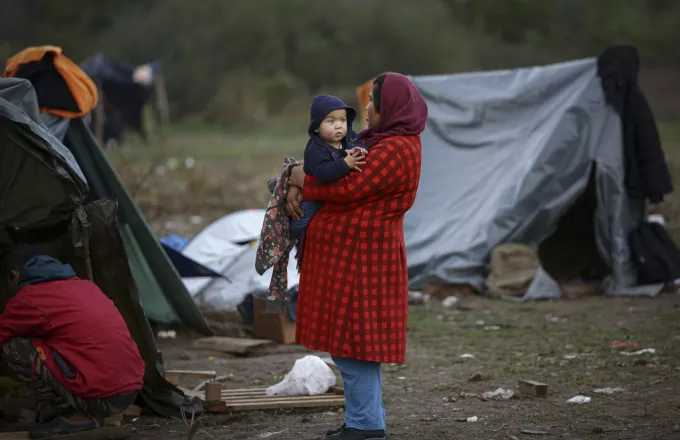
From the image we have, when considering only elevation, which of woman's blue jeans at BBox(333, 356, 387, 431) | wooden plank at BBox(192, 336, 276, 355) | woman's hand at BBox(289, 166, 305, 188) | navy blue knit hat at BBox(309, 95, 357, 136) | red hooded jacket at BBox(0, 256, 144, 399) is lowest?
wooden plank at BBox(192, 336, 276, 355)

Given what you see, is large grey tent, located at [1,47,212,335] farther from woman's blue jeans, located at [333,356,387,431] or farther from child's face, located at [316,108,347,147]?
woman's blue jeans, located at [333,356,387,431]

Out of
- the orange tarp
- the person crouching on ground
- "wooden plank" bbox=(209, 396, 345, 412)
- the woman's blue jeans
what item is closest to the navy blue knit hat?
the woman's blue jeans

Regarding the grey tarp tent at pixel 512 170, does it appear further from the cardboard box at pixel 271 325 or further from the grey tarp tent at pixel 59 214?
the grey tarp tent at pixel 59 214

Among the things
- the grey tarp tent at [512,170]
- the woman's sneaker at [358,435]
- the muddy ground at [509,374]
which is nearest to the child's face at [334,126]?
the woman's sneaker at [358,435]

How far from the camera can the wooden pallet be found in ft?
17.6

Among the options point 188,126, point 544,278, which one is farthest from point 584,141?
point 188,126

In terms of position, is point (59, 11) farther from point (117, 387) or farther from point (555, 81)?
point (117, 387)

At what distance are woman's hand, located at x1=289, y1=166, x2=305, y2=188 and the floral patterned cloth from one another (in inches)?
1.0

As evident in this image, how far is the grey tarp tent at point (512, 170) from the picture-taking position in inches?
379

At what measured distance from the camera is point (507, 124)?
33.4 ft

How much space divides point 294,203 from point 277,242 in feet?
0.63

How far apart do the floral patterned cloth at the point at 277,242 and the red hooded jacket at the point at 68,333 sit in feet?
2.41

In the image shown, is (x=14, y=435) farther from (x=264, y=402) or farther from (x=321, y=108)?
(x=321, y=108)

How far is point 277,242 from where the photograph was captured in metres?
4.57
